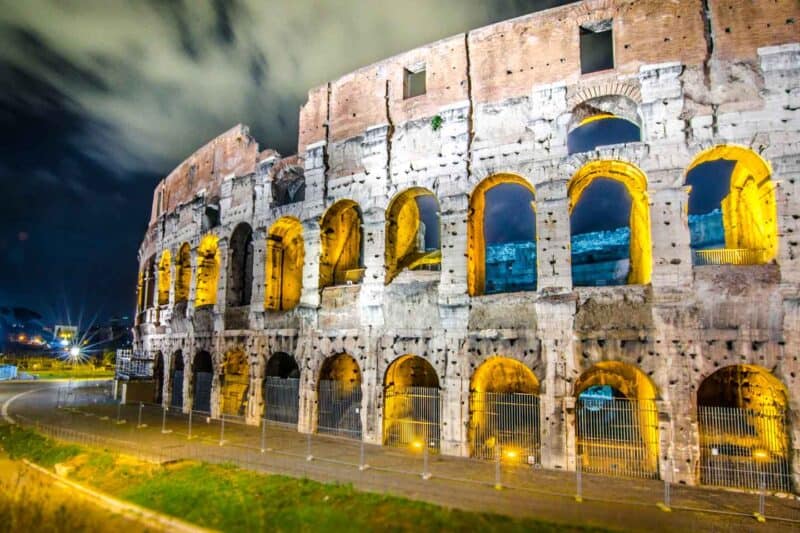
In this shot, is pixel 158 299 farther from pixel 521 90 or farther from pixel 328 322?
pixel 521 90

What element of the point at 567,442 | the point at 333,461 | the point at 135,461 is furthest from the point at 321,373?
the point at 567,442

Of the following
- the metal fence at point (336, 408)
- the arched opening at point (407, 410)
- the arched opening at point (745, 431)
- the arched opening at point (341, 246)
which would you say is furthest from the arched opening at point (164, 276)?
the arched opening at point (745, 431)

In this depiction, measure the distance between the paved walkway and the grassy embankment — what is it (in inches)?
27.7

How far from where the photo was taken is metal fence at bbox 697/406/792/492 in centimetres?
1130

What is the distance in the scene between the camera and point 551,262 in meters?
13.6

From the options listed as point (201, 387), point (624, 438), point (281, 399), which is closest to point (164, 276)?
point (201, 387)

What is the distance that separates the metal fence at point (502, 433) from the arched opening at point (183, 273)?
55.0 ft

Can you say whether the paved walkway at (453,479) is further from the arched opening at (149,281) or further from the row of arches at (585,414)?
the arched opening at (149,281)

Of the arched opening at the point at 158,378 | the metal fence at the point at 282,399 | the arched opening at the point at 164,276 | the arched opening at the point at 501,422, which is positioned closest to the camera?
the arched opening at the point at 501,422

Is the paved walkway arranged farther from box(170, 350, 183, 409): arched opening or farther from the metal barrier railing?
the metal barrier railing

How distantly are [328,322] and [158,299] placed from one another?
13.8m

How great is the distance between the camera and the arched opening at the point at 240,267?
832 inches

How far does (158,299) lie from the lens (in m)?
26.2

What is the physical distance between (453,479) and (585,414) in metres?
5.34
